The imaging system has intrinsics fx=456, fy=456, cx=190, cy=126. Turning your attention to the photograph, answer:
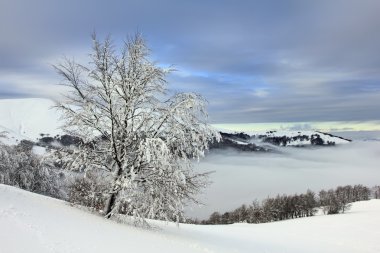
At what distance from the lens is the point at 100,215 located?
911 inches

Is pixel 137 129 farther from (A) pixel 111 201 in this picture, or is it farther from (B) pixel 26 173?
(B) pixel 26 173

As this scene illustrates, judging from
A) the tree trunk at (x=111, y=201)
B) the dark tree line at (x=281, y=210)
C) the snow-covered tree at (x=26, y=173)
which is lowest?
the dark tree line at (x=281, y=210)

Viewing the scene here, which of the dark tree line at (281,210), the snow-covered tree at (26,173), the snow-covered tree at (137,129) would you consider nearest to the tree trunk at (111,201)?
the snow-covered tree at (137,129)

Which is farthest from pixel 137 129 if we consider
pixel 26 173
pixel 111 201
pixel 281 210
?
pixel 281 210

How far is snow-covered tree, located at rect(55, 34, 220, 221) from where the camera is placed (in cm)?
2197

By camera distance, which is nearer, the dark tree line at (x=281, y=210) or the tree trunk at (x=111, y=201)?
the tree trunk at (x=111, y=201)

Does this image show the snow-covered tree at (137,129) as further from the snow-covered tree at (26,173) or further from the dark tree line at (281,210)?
the dark tree line at (281,210)

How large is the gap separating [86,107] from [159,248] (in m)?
7.93

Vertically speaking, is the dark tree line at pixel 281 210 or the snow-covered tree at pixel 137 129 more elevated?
the snow-covered tree at pixel 137 129

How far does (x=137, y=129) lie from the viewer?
22625 millimetres

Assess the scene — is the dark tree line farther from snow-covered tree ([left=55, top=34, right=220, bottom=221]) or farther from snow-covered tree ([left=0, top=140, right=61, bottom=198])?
snow-covered tree ([left=55, top=34, right=220, bottom=221])

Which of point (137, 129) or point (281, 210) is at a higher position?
point (137, 129)

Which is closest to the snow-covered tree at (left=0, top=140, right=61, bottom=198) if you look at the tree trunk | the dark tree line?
the tree trunk

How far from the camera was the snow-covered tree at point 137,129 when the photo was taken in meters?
22.0
